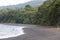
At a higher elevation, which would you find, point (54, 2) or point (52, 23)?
point (54, 2)

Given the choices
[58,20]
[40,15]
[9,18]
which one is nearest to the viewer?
[58,20]

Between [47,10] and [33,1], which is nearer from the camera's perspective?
[47,10]

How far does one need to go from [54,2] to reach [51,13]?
185 centimetres

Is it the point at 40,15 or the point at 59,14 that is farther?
the point at 40,15

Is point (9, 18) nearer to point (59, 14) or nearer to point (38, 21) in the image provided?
point (38, 21)

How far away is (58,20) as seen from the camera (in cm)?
3312

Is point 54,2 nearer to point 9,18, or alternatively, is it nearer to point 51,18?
point 51,18

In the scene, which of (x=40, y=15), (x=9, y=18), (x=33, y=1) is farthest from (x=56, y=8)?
(x=33, y=1)

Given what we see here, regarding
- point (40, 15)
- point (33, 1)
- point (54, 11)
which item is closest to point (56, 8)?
point (54, 11)

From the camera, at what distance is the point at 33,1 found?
7350 cm

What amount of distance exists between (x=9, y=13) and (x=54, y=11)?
28028 millimetres

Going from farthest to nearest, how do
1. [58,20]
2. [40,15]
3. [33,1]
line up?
[33,1]
[40,15]
[58,20]

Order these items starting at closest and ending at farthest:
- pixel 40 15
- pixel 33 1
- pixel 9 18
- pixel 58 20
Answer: pixel 58 20 → pixel 40 15 → pixel 9 18 → pixel 33 1

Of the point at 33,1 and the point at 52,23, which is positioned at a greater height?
Result: the point at 33,1
